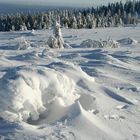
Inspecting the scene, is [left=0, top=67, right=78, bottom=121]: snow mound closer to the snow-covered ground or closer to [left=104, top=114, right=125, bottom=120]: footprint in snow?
the snow-covered ground

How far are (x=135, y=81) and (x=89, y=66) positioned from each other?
1.83 metres

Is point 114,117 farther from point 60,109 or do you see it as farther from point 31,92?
point 31,92

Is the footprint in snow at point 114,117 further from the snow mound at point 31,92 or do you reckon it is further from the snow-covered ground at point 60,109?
the snow mound at point 31,92

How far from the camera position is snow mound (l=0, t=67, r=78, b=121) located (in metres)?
6.89

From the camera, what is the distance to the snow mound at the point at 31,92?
6887mm

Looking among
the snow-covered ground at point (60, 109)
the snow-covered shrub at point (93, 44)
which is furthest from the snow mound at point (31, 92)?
the snow-covered shrub at point (93, 44)

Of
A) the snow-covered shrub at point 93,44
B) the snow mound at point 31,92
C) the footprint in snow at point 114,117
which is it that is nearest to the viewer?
the snow mound at point 31,92

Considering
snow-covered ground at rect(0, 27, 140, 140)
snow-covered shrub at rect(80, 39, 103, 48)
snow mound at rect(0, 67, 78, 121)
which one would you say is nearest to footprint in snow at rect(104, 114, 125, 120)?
snow-covered ground at rect(0, 27, 140, 140)

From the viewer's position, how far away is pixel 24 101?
699cm

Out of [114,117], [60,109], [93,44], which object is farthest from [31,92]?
[93,44]

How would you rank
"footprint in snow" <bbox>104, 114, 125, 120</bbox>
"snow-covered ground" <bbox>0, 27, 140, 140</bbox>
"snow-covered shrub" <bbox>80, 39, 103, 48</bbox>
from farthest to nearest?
"snow-covered shrub" <bbox>80, 39, 103, 48</bbox> → "footprint in snow" <bbox>104, 114, 125, 120</bbox> → "snow-covered ground" <bbox>0, 27, 140, 140</bbox>

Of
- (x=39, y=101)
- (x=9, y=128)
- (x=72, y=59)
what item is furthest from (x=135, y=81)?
(x=9, y=128)

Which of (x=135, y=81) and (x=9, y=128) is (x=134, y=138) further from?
(x=135, y=81)

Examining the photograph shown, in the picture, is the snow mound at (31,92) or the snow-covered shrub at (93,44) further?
the snow-covered shrub at (93,44)
